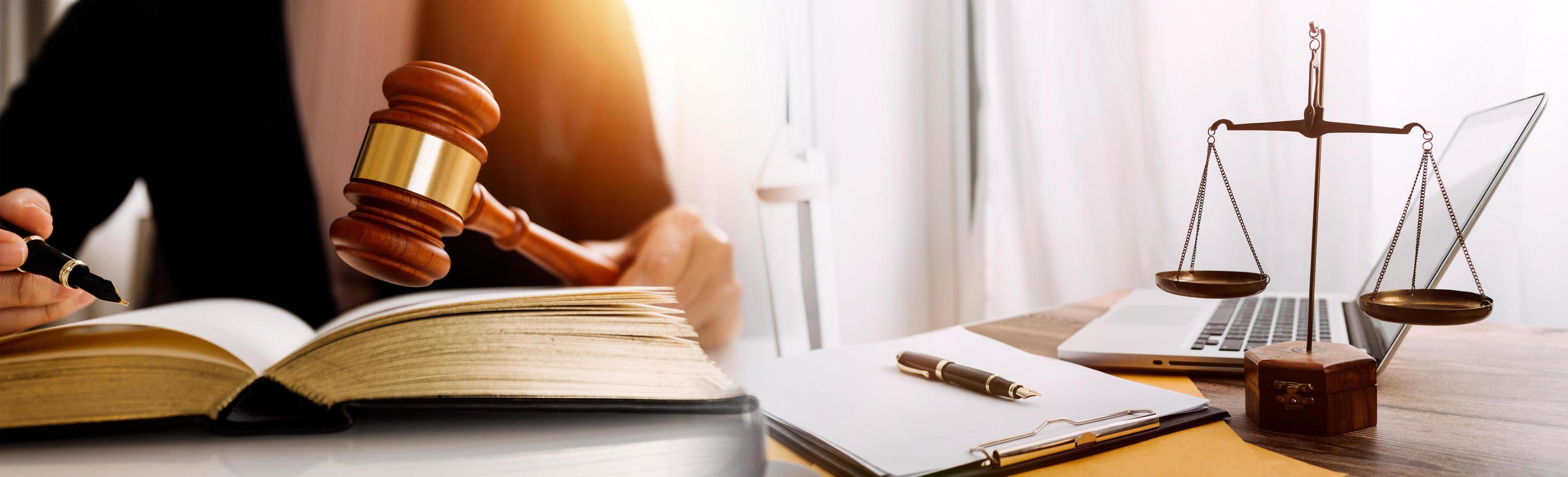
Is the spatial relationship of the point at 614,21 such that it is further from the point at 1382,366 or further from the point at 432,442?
→ the point at 1382,366

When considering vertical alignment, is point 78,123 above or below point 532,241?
above

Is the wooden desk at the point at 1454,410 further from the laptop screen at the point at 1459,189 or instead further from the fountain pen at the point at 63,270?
the fountain pen at the point at 63,270

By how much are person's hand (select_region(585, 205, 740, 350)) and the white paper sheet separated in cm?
41

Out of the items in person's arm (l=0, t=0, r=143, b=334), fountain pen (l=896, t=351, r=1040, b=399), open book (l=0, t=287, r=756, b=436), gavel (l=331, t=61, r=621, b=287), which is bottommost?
fountain pen (l=896, t=351, r=1040, b=399)

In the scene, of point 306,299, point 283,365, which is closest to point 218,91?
point 306,299

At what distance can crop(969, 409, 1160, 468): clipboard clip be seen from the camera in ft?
0.87

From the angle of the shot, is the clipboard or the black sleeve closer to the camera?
the clipboard

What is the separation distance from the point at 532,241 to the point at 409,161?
208 millimetres

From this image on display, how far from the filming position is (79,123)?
118cm

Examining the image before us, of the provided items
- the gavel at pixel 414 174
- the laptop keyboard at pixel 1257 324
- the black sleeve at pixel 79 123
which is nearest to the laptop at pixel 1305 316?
the laptop keyboard at pixel 1257 324

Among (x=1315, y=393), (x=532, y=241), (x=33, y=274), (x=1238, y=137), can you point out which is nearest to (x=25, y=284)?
(x=33, y=274)

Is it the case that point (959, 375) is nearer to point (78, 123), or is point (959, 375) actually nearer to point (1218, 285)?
point (1218, 285)

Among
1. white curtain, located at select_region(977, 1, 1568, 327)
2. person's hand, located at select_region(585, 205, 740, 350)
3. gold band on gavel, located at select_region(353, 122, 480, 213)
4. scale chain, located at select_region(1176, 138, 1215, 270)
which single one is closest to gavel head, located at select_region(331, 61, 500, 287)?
gold band on gavel, located at select_region(353, 122, 480, 213)

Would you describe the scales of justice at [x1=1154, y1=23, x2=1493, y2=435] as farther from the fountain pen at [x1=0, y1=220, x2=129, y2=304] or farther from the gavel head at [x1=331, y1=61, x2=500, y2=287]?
the fountain pen at [x1=0, y1=220, x2=129, y2=304]
